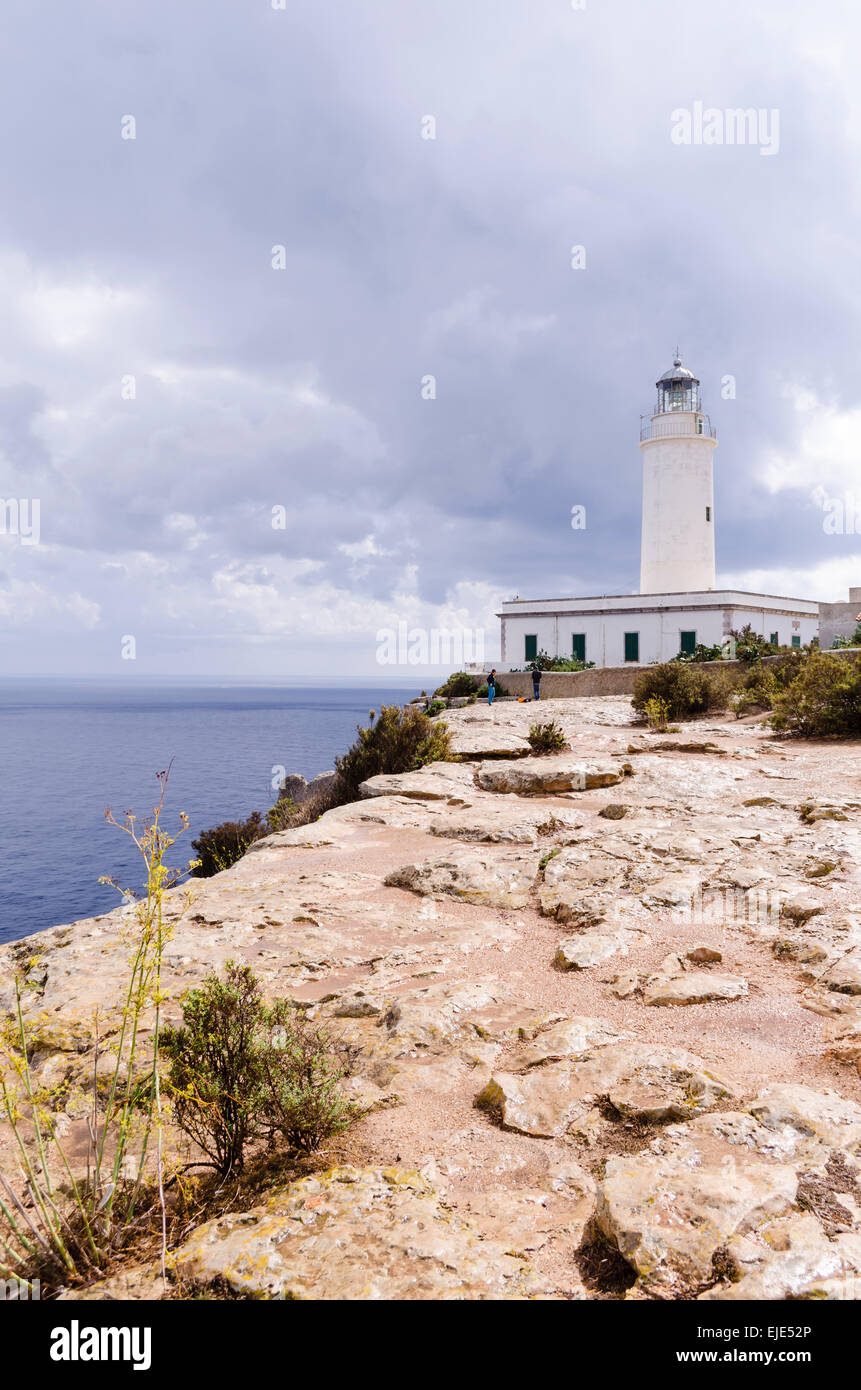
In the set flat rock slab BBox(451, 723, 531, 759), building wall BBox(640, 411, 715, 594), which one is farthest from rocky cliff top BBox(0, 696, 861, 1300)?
building wall BBox(640, 411, 715, 594)

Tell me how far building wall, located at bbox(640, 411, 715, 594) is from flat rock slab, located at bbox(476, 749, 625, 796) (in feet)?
92.5

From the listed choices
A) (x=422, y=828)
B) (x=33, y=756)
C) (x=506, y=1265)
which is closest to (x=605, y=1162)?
(x=506, y=1265)

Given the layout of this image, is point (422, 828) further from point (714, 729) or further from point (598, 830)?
point (714, 729)

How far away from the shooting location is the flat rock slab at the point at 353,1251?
7.61ft

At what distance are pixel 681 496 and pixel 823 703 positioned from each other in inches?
1023

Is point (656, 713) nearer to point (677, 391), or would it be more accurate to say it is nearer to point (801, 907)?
point (801, 907)

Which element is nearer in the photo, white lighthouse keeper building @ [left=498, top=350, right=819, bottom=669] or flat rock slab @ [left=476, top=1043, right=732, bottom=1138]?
flat rock slab @ [left=476, top=1043, right=732, bottom=1138]

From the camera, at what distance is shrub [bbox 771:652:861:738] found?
44.3ft

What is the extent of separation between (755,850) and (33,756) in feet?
284

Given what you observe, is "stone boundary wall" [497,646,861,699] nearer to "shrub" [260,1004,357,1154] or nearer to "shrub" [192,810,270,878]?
"shrub" [192,810,270,878]

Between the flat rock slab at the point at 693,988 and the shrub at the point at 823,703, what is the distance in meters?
10.3

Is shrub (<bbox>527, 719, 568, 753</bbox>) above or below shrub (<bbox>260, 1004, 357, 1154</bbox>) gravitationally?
above
